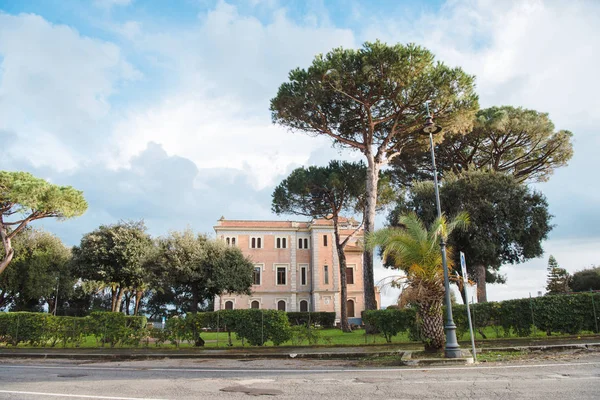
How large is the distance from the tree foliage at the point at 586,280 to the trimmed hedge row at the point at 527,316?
111ft

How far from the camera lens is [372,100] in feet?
72.5

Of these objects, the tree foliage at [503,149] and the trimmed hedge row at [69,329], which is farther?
the tree foliage at [503,149]

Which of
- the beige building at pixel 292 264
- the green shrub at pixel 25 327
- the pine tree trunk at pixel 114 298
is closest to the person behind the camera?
the green shrub at pixel 25 327

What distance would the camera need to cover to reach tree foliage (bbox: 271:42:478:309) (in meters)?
20.6

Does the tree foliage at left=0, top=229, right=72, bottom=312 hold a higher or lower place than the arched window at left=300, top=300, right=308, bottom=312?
higher

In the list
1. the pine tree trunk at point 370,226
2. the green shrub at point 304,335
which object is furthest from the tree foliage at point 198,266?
the green shrub at point 304,335

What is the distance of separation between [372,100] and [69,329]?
1715cm

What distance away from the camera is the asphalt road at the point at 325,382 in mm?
6355

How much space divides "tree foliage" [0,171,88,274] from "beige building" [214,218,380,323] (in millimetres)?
18727

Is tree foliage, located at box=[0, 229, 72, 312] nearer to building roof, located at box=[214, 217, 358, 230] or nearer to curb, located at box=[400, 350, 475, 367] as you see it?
building roof, located at box=[214, 217, 358, 230]

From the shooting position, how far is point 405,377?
321 inches

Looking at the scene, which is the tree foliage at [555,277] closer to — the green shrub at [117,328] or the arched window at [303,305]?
the arched window at [303,305]

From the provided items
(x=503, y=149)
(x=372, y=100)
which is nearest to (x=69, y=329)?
(x=372, y=100)

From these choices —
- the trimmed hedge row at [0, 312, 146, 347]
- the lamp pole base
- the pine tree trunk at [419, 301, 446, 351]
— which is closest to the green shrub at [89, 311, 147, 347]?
the trimmed hedge row at [0, 312, 146, 347]
